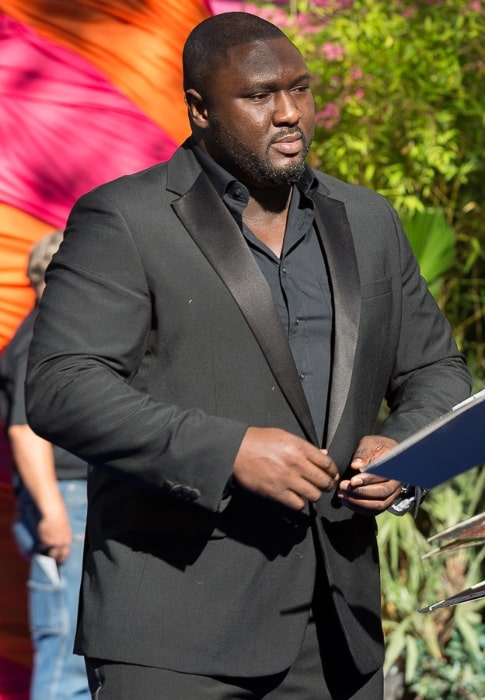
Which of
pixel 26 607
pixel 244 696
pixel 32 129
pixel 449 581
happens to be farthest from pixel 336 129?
pixel 244 696

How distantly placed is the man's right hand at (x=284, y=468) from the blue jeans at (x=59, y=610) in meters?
2.28

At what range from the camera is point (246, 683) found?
2516 millimetres

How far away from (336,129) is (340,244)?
3283mm

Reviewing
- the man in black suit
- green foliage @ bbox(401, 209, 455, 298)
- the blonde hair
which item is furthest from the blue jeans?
the man in black suit

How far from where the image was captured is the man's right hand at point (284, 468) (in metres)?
2.27

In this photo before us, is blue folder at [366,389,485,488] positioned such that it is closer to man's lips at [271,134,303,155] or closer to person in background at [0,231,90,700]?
man's lips at [271,134,303,155]

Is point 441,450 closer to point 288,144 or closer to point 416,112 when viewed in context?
point 288,144

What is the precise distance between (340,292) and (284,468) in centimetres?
50

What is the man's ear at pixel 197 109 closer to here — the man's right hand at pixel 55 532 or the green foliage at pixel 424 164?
the man's right hand at pixel 55 532

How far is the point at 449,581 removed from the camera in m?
5.39

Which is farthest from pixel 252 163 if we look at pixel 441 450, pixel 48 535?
pixel 48 535

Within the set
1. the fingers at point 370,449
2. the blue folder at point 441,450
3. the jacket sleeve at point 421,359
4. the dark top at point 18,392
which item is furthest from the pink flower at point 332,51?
the blue folder at point 441,450

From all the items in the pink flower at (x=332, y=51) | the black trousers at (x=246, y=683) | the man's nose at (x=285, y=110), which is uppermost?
the man's nose at (x=285, y=110)

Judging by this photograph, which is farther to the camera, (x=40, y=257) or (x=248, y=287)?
(x=40, y=257)
